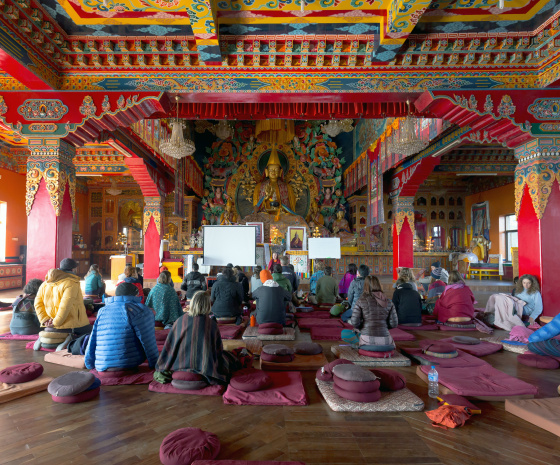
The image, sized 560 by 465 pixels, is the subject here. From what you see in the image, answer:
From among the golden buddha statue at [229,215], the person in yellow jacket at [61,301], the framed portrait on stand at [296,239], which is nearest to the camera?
the person in yellow jacket at [61,301]

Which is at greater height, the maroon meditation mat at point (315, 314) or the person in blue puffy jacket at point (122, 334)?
the person in blue puffy jacket at point (122, 334)

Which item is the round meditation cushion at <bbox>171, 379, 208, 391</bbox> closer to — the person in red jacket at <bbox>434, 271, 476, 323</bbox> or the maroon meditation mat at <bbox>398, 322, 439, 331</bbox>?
the maroon meditation mat at <bbox>398, 322, 439, 331</bbox>

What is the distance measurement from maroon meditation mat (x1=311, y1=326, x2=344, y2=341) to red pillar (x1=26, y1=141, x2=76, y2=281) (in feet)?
14.7

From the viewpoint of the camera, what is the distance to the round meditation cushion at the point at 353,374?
291 cm

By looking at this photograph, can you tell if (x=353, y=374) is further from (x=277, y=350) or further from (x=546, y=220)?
(x=546, y=220)

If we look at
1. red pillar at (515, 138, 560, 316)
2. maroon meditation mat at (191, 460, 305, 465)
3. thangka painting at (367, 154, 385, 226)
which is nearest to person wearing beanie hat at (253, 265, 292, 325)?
maroon meditation mat at (191, 460, 305, 465)

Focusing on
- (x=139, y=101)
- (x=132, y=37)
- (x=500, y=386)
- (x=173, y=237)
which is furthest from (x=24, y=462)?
(x=173, y=237)

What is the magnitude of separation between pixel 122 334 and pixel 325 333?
122 inches

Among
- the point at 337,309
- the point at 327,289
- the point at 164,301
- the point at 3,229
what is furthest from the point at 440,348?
the point at 3,229

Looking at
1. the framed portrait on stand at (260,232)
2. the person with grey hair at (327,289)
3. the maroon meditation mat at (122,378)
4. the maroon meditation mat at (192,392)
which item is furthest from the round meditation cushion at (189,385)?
the framed portrait on stand at (260,232)

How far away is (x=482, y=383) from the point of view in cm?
322

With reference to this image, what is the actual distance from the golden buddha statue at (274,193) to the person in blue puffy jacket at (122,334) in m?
13.3

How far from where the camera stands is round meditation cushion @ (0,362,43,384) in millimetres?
3234

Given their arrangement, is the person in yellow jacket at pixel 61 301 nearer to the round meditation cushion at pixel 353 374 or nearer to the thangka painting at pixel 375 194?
the round meditation cushion at pixel 353 374
